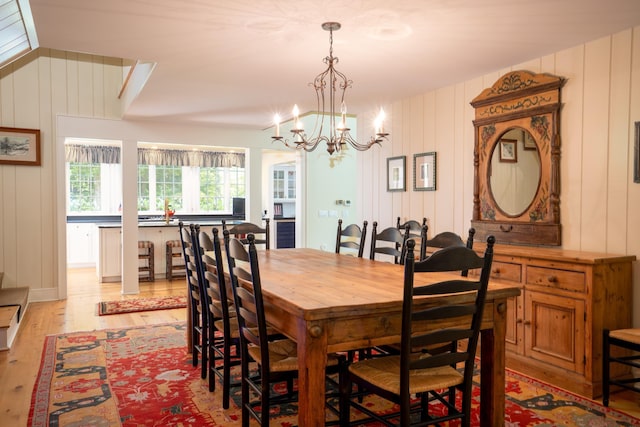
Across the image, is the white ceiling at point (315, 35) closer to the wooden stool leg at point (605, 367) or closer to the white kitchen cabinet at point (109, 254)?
the wooden stool leg at point (605, 367)

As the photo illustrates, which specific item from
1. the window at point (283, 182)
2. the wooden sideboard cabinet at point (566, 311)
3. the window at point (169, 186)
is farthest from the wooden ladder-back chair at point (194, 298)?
the window at point (283, 182)

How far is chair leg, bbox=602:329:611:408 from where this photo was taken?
2.82 meters

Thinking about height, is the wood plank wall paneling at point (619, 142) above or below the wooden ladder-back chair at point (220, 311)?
above

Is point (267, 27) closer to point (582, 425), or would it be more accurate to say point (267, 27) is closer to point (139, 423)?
point (139, 423)

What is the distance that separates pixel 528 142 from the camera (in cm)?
382

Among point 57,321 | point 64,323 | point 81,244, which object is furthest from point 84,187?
point 64,323

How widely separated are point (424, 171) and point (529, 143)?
4.17 feet

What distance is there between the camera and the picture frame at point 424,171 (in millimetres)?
4820

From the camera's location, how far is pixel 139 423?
259 centimetres

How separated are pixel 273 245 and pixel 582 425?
764cm

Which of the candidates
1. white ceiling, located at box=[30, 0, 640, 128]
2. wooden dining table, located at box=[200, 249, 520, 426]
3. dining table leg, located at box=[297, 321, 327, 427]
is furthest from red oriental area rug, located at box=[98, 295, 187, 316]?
dining table leg, located at box=[297, 321, 327, 427]

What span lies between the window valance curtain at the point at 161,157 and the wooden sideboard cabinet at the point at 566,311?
7.37m

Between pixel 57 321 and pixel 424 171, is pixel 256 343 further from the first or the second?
pixel 57 321

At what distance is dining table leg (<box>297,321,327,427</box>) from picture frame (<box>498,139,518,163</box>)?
107 inches
